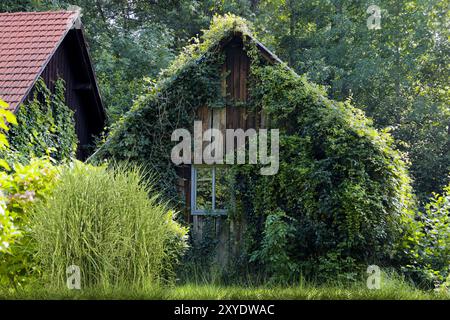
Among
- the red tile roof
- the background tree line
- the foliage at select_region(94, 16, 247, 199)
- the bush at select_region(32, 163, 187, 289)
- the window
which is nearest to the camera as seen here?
the bush at select_region(32, 163, 187, 289)

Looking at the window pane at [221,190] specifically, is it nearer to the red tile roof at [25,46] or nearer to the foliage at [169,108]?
the foliage at [169,108]

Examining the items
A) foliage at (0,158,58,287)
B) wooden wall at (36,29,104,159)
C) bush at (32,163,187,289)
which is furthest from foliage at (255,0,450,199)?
foliage at (0,158,58,287)

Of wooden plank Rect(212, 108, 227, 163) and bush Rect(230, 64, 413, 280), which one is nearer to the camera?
bush Rect(230, 64, 413, 280)

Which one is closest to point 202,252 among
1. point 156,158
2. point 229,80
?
point 156,158

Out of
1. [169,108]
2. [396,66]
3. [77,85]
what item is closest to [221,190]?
[169,108]

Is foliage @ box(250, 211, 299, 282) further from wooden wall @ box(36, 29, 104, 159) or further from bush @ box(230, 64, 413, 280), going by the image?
wooden wall @ box(36, 29, 104, 159)

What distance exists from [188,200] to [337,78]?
9175 mm

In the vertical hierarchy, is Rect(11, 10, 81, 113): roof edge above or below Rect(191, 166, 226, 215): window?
above

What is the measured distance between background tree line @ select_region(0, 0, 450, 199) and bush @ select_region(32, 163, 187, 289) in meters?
9.88

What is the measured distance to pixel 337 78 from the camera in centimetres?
1628

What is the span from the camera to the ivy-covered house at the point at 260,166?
7.51m

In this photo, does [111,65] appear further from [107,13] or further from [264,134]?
[264,134]

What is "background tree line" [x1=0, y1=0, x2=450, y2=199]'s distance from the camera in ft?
50.5

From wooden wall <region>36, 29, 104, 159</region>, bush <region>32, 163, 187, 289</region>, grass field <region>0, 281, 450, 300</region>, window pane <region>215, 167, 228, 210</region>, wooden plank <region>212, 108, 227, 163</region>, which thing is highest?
wooden wall <region>36, 29, 104, 159</region>
